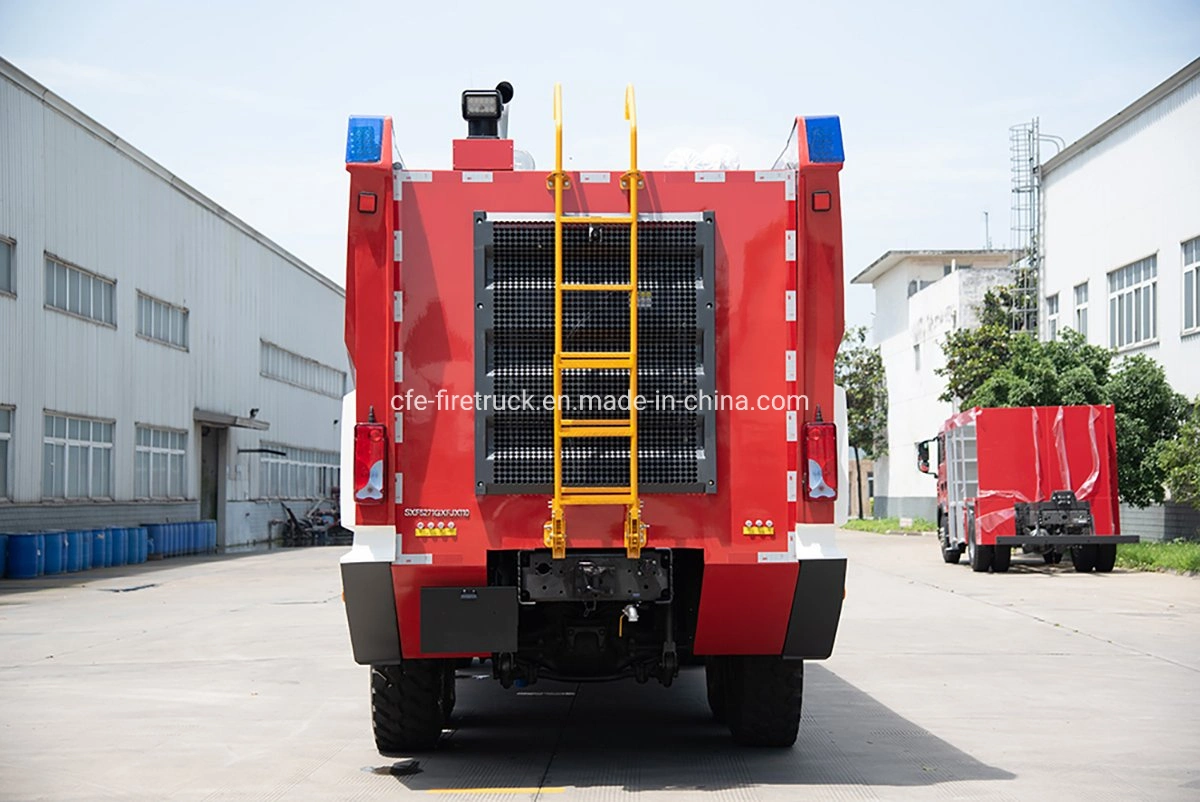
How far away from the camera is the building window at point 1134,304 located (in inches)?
1387

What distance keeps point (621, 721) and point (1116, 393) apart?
2278 centimetres

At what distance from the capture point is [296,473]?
53.7m

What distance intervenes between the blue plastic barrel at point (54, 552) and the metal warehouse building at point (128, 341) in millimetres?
763

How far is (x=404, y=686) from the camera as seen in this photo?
27.2ft

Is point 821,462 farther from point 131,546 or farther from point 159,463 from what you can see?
point 159,463

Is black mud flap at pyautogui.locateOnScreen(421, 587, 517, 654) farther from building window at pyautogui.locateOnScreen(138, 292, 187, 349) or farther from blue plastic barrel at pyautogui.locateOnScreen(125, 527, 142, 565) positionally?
building window at pyautogui.locateOnScreen(138, 292, 187, 349)

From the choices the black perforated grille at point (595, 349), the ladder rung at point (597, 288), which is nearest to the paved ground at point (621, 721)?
the black perforated grille at point (595, 349)

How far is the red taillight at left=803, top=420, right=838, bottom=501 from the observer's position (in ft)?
25.4

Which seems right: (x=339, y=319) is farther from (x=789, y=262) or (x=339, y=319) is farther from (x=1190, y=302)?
(x=789, y=262)

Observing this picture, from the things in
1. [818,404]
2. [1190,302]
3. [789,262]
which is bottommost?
[818,404]

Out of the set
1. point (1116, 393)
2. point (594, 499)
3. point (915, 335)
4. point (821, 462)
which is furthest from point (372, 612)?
point (915, 335)

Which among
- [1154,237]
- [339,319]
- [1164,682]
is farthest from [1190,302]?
[339,319]

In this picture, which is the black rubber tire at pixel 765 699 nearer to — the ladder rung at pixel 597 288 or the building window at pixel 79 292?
the ladder rung at pixel 597 288

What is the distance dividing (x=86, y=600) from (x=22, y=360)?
836cm
